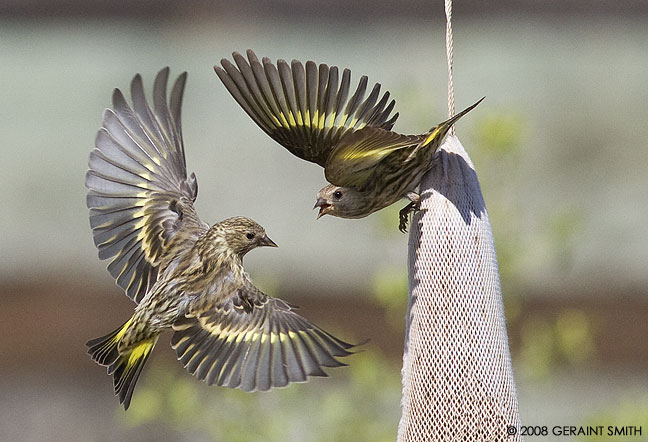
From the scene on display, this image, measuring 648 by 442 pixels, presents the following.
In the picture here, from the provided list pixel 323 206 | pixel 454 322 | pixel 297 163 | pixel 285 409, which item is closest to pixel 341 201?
pixel 323 206

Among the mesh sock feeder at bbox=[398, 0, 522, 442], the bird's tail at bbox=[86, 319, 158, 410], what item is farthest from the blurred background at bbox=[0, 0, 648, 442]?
the mesh sock feeder at bbox=[398, 0, 522, 442]

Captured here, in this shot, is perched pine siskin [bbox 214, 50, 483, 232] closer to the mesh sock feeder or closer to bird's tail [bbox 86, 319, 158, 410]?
the mesh sock feeder

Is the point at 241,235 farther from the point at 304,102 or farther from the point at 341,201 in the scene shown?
the point at 304,102

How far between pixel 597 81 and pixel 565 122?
44 centimetres

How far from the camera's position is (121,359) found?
4227 millimetres

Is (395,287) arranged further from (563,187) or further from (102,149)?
(563,187)

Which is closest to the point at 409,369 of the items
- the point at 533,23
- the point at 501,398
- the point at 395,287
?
the point at 501,398

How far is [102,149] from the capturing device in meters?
4.61

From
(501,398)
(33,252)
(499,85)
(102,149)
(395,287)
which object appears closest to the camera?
(501,398)

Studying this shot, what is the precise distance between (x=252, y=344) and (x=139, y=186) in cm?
101

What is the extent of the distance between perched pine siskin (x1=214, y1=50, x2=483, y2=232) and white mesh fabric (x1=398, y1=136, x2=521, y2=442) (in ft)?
0.41

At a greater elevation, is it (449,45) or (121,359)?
(449,45)

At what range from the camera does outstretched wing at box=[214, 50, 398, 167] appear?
409 cm

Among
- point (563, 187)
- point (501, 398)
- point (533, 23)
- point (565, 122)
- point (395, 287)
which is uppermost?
point (533, 23)
